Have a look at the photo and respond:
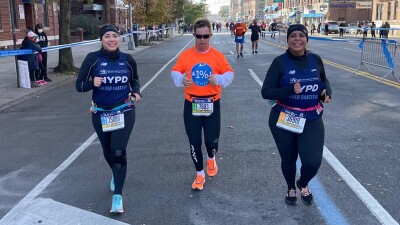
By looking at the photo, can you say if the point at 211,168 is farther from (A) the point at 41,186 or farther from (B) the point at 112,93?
(A) the point at 41,186

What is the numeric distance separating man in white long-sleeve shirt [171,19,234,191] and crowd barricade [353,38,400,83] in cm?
1016

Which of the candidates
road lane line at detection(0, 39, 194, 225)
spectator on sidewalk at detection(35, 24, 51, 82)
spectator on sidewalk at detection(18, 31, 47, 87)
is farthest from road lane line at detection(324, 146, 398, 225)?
spectator on sidewalk at detection(35, 24, 51, 82)

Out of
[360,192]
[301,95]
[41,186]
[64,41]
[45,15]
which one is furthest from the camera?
[45,15]

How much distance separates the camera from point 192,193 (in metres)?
4.94

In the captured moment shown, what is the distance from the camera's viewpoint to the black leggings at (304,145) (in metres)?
4.20

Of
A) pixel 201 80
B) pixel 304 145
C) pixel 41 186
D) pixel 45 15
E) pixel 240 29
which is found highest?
pixel 45 15

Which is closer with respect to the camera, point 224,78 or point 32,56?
point 224,78

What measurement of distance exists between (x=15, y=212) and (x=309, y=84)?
3267mm

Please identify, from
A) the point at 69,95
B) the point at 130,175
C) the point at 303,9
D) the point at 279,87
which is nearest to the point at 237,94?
the point at 69,95

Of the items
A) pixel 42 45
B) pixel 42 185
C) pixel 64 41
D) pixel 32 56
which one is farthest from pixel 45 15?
pixel 42 185

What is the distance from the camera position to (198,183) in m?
5.05

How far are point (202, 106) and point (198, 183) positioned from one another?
95cm

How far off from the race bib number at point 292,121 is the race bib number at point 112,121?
1.63 m

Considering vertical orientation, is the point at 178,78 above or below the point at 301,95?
above
